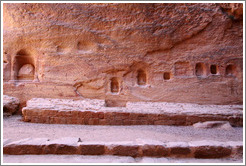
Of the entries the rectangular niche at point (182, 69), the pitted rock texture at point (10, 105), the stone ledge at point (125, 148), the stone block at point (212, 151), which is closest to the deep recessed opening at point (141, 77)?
the rectangular niche at point (182, 69)

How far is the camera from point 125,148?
9.06 feet

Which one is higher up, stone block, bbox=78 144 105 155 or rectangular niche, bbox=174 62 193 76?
rectangular niche, bbox=174 62 193 76

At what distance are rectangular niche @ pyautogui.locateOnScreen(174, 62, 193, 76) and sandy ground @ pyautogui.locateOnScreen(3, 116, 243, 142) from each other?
96.7 inches

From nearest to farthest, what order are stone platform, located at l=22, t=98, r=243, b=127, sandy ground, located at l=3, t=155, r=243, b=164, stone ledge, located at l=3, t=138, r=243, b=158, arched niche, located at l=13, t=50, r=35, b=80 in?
sandy ground, located at l=3, t=155, r=243, b=164
stone ledge, located at l=3, t=138, r=243, b=158
stone platform, located at l=22, t=98, r=243, b=127
arched niche, located at l=13, t=50, r=35, b=80

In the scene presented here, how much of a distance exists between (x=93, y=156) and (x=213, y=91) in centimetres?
517

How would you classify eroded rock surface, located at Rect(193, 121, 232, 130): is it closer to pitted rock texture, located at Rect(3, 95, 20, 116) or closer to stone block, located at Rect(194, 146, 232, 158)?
stone block, located at Rect(194, 146, 232, 158)

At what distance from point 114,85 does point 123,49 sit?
1476mm

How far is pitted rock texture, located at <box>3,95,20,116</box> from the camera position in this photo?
490cm

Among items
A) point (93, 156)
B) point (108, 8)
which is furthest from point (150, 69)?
point (93, 156)

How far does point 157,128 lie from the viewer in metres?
4.18

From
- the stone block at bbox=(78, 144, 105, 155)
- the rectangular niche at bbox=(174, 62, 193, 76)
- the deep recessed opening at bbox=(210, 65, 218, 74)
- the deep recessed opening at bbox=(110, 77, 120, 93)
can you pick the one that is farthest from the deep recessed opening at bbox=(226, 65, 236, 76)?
the stone block at bbox=(78, 144, 105, 155)

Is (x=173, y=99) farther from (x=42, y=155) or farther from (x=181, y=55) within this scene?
(x=42, y=155)

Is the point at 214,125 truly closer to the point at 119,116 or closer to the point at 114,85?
the point at 119,116

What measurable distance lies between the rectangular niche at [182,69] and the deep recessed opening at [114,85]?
2.36 meters
